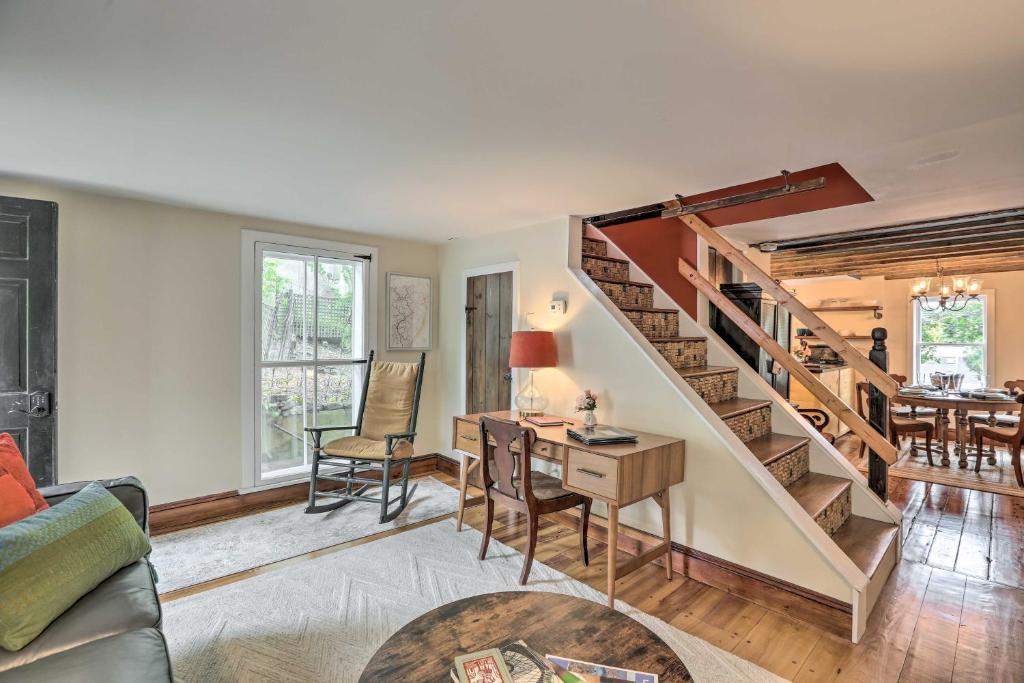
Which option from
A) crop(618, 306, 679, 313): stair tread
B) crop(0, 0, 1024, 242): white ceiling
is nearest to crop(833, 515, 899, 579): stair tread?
crop(618, 306, 679, 313): stair tread

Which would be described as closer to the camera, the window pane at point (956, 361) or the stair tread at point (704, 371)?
the stair tread at point (704, 371)

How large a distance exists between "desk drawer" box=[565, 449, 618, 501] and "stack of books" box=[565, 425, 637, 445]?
97 millimetres

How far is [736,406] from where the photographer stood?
11.0 feet

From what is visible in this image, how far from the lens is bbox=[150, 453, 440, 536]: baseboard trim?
342 cm

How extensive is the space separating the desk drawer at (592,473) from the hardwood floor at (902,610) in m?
0.58

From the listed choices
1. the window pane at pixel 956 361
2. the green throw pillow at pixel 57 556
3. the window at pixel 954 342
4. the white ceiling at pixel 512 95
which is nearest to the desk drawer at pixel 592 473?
the white ceiling at pixel 512 95

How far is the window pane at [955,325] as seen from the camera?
6.92 meters

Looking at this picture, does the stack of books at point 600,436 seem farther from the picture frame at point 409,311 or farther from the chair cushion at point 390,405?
the picture frame at point 409,311

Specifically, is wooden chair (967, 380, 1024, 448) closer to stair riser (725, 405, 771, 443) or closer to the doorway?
stair riser (725, 405, 771, 443)

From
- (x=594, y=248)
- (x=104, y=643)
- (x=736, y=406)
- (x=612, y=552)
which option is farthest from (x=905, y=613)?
(x=104, y=643)

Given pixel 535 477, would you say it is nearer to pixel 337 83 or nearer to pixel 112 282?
pixel 337 83

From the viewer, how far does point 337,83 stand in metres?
1.75

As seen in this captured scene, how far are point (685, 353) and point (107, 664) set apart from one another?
3.49 metres

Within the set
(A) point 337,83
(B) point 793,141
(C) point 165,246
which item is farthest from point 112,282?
(B) point 793,141
